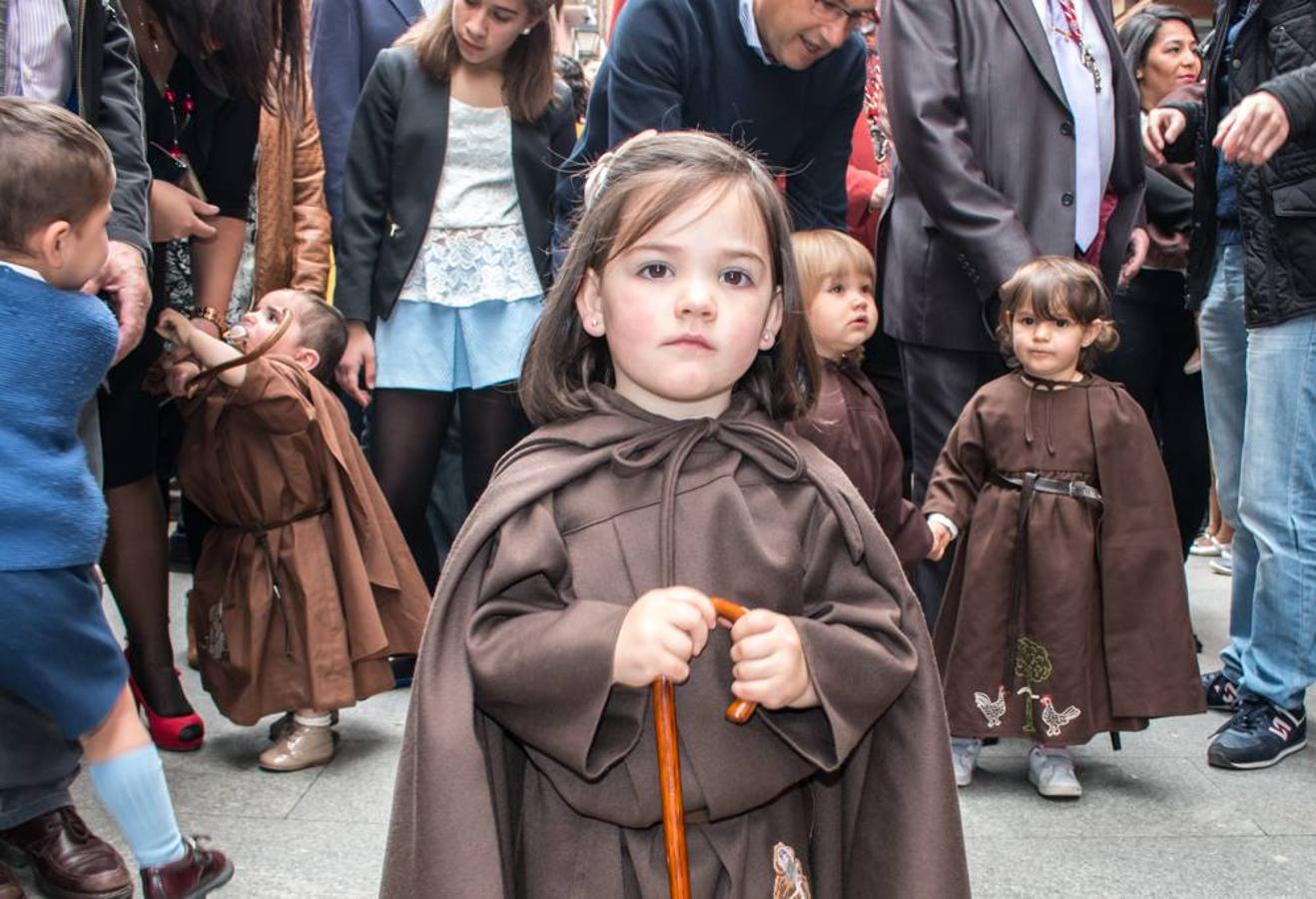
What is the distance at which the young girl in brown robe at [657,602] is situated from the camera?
5.52ft

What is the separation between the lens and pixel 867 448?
3.07 meters

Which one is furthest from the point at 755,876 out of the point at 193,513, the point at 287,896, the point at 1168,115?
the point at 1168,115

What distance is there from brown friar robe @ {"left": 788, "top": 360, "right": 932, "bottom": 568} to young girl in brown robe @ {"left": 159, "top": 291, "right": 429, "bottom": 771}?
1.20 meters

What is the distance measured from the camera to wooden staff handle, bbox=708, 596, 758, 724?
1.61 metres

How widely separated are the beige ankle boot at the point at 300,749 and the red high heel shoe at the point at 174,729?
174 millimetres

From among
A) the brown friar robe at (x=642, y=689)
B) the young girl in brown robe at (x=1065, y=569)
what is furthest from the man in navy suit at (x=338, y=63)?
the brown friar robe at (x=642, y=689)

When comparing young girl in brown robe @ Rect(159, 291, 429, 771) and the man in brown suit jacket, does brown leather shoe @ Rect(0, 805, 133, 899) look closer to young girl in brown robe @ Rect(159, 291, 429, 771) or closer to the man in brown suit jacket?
young girl in brown robe @ Rect(159, 291, 429, 771)

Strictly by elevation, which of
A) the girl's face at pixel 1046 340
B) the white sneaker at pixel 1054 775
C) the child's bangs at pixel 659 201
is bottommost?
the white sneaker at pixel 1054 775

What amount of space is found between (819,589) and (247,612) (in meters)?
1.98

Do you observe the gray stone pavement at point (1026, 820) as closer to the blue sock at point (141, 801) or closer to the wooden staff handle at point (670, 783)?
the blue sock at point (141, 801)

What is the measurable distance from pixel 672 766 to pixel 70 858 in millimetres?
1548

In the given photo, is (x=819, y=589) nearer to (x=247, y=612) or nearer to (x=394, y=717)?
(x=247, y=612)

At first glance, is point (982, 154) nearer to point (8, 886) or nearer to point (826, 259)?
point (826, 259)

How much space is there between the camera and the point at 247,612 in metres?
3.38
